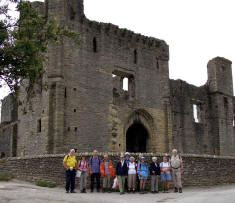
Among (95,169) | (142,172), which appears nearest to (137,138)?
(142,172)

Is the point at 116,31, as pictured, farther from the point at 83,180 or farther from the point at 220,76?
the point at 83,180

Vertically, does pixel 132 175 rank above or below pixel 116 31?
below

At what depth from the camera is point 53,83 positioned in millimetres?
18422

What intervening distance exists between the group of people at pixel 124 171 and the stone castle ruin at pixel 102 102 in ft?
15.0

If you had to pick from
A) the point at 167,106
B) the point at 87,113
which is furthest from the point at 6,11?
the point at 167,106

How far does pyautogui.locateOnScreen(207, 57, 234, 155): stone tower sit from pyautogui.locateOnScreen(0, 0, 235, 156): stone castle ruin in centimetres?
37

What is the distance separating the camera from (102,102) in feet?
65.6

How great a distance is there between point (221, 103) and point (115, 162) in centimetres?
1691

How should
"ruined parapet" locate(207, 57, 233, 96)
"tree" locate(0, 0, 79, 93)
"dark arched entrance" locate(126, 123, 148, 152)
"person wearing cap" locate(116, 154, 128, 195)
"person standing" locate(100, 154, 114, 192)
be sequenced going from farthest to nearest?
"ruined parapet" locate(207, 57, 233, 96) < "dark arched entrance" locate(126, 123, 148, 152) < "person standing" locate(100, 154, 114, 192) < "person wearing cap" locate(116, 154, 128, 195) < "tree" locate(0, 0, 79, 93)

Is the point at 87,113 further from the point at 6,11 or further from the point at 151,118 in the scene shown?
the point at 6,11

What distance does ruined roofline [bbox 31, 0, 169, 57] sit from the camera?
19656 millimetres

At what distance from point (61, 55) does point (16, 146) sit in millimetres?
6373

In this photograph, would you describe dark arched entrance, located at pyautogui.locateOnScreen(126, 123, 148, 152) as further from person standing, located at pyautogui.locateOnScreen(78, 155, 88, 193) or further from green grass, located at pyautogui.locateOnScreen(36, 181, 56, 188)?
person standing, located at pyautogui.locateOnScreen(78, 155, 88, 193)

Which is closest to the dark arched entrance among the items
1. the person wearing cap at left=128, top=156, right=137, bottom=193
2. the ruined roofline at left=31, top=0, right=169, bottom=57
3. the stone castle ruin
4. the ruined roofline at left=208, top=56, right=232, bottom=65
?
the stone castle ruin
